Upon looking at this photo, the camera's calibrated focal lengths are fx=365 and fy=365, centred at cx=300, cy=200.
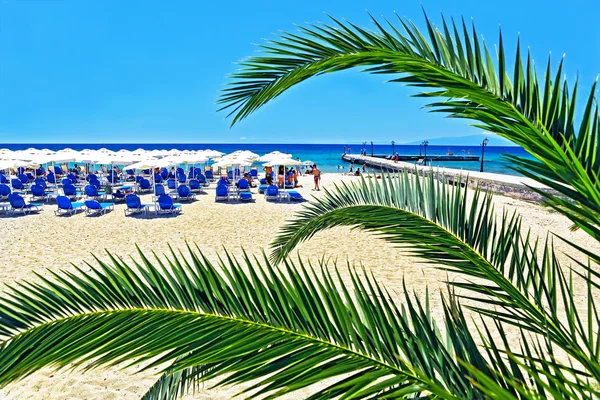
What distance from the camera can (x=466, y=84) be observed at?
65.1 inches

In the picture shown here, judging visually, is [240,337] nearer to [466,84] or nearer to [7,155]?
[466,84]

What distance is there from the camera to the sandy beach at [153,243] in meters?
3.73

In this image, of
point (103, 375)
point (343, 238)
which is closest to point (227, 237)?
point (343, 238)

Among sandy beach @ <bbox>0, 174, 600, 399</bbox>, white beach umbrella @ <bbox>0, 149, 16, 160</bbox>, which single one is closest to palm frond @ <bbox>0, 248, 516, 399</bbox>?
sandy beach @ <bbox>0, 174, 600, 399</bbox>

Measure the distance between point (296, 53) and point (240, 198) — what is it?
1343 centimetres

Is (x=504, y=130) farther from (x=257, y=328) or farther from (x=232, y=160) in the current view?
(x=232, y=160)

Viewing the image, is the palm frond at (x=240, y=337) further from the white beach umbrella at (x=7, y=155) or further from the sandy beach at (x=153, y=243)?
the white beach umbrella at (x=7, y=155)

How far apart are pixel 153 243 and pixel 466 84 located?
28.0 feet

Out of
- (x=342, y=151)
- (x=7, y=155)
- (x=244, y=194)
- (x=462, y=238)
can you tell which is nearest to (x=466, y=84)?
(x=462, y=238)

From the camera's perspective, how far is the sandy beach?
373 cm

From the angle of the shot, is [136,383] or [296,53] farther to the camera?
[136,383]

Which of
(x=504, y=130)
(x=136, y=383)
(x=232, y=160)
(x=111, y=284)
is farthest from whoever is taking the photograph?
(x=232, y=160)

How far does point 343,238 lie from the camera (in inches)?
372

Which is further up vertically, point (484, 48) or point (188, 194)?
point (484, 48)
